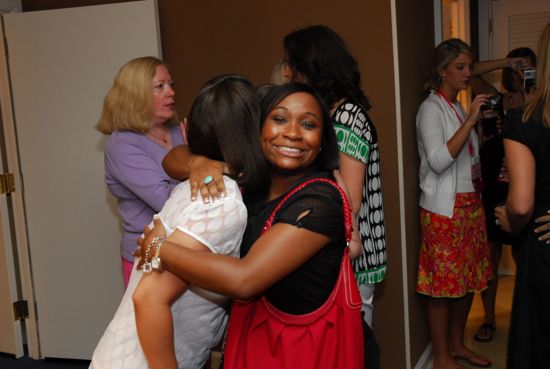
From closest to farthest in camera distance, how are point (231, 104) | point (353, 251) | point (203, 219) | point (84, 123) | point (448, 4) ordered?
1. point (203, 219)
2. point (231, 104)
3. point (353, 251)
4. point (84, 123)
5. point (448, 4)

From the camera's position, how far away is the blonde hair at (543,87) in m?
1.87

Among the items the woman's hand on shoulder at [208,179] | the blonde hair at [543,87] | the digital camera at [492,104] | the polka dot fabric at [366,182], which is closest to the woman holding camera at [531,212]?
the blonde hair at [543,87]

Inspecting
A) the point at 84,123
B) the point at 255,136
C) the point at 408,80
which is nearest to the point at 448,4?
the point at 408,80

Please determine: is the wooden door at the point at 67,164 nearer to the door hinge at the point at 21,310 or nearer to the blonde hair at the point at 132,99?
the door hinge at the point at 21,310

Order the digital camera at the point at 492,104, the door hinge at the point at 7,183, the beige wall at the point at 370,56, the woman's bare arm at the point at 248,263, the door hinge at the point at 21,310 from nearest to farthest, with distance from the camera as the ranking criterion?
the woman's bare arm at the point at 248,263
the beige wall at the point at 370,56
the digital camera at the point at 492,104
the door hinge at the point at 7,183
the door hinge at the point at 21,310

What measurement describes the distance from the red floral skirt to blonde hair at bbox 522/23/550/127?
1107mm

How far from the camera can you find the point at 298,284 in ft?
4.19

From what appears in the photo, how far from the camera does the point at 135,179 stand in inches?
89.9

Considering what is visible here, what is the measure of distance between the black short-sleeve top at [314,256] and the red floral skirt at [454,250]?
1.78 metres

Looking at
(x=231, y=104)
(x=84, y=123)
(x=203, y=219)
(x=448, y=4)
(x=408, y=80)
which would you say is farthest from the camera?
(x=448, y=4)

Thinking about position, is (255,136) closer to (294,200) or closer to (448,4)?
(294,200)

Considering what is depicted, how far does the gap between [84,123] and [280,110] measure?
2.19 meters

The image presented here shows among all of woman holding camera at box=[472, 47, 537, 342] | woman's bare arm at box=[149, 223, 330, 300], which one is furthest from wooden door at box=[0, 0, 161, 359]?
woman's bare arm at box=[149, 223, 330, 300]

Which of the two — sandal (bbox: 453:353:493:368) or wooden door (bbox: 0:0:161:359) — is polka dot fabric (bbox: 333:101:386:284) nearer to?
sandal (bbox: 453:353:493:368)
